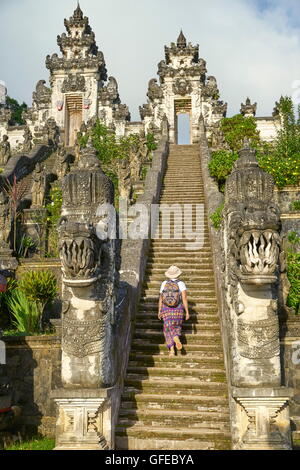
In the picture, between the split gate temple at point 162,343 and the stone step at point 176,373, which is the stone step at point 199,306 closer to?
the split gate temple at point 162,343

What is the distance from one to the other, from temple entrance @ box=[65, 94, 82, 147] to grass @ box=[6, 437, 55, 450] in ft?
75.7

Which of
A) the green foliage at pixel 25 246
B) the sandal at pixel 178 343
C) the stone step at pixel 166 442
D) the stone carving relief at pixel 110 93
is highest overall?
the stone carving relief at pixel 110 93

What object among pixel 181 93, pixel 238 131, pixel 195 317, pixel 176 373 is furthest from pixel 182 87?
pixel 176 373

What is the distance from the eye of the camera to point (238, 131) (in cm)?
2128

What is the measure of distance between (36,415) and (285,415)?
342 cm

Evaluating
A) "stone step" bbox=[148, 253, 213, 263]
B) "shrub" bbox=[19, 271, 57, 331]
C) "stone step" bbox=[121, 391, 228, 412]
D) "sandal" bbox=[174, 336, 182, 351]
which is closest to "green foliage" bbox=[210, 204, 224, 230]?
"stone step" bbox=[148, 253, 213, 263]

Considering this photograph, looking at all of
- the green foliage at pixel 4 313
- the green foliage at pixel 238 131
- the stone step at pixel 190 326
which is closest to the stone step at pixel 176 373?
the stone step at pixel 190 326

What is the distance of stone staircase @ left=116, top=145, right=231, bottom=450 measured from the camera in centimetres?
492

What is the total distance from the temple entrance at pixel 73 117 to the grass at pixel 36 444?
23062 millimetres

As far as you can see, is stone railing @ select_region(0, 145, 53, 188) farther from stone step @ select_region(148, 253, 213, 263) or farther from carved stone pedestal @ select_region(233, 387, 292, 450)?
carved stone pedestal @ select_region(233, 387, 292, 450)

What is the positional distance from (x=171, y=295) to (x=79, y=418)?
1974 mm

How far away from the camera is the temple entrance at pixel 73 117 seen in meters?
27.5

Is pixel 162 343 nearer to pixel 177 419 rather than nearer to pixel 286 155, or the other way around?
pixel 177 419
